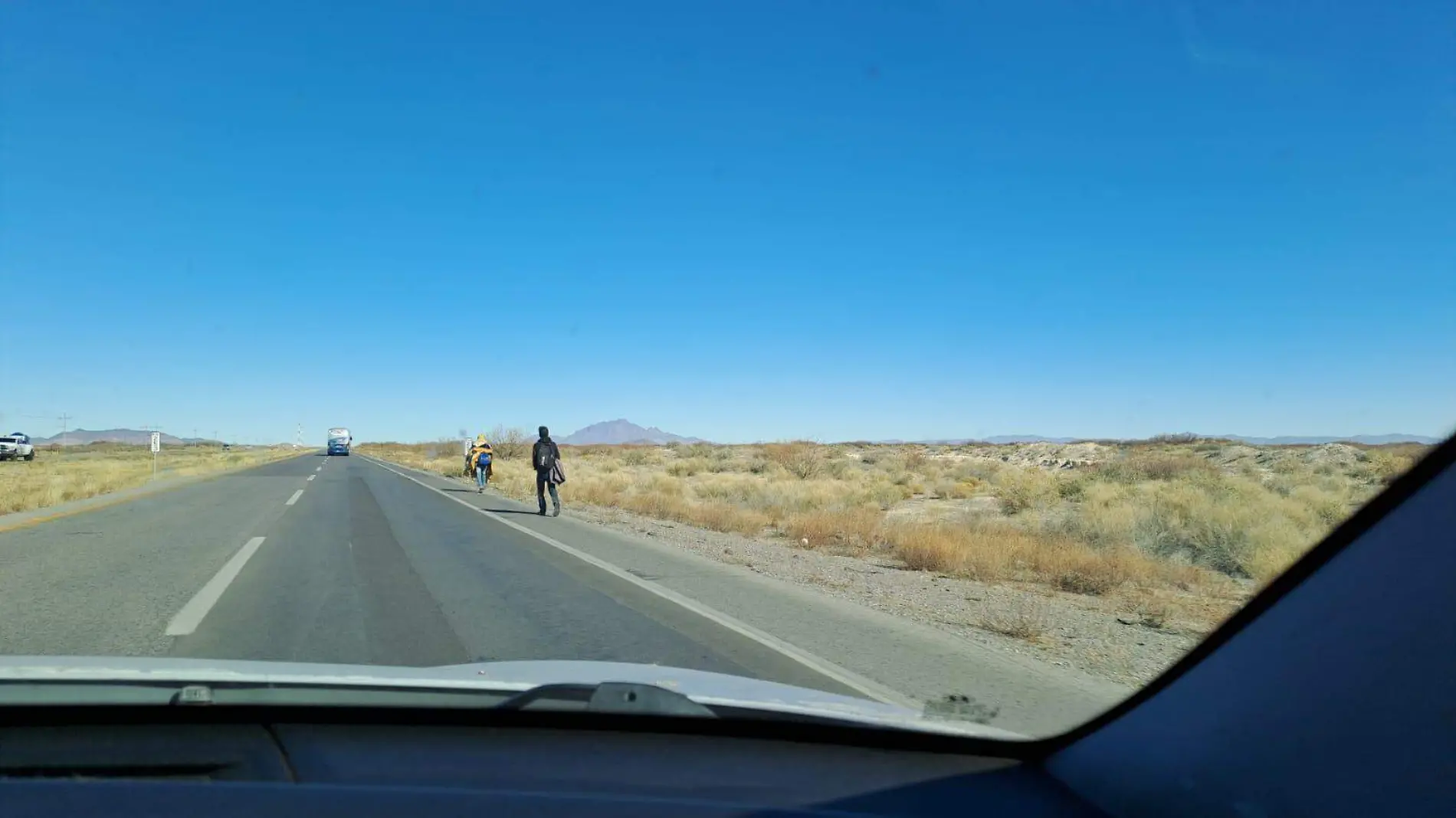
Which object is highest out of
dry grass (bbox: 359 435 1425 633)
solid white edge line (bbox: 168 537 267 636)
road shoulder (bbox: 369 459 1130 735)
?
dry grass (bbox: 359 435 1425 633)

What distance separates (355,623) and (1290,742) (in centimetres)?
767

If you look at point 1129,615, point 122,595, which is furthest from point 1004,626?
point 122,595

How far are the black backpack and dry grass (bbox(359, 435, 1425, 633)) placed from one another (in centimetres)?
358

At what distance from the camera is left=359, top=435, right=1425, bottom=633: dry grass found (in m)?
12.7

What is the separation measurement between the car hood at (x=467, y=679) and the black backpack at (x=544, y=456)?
54.0 feet

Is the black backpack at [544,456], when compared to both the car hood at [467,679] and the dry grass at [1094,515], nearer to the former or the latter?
the dry grass at [1094,515]

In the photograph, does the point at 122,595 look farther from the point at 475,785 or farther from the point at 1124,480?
the point at 1124,480

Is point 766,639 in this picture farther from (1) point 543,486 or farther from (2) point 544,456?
(1) point 543,486

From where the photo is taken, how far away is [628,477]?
40.5 metres

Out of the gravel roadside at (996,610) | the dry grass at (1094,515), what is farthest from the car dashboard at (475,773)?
the gravel roadside at (996,610)

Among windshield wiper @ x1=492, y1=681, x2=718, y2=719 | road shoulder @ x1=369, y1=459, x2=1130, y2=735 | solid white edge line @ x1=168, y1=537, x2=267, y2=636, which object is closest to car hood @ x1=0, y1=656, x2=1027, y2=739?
windshield wiper @ x1=492, y1=681, x2=718, y2=719

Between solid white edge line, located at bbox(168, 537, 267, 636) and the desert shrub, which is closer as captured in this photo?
solid white edge line, located at bbox(168, 537, 267, 636)

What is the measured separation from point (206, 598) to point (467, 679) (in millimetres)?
7389

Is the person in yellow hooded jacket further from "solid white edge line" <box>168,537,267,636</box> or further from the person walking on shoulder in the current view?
"solid white edge line" <box>168,537,267,636</box>
